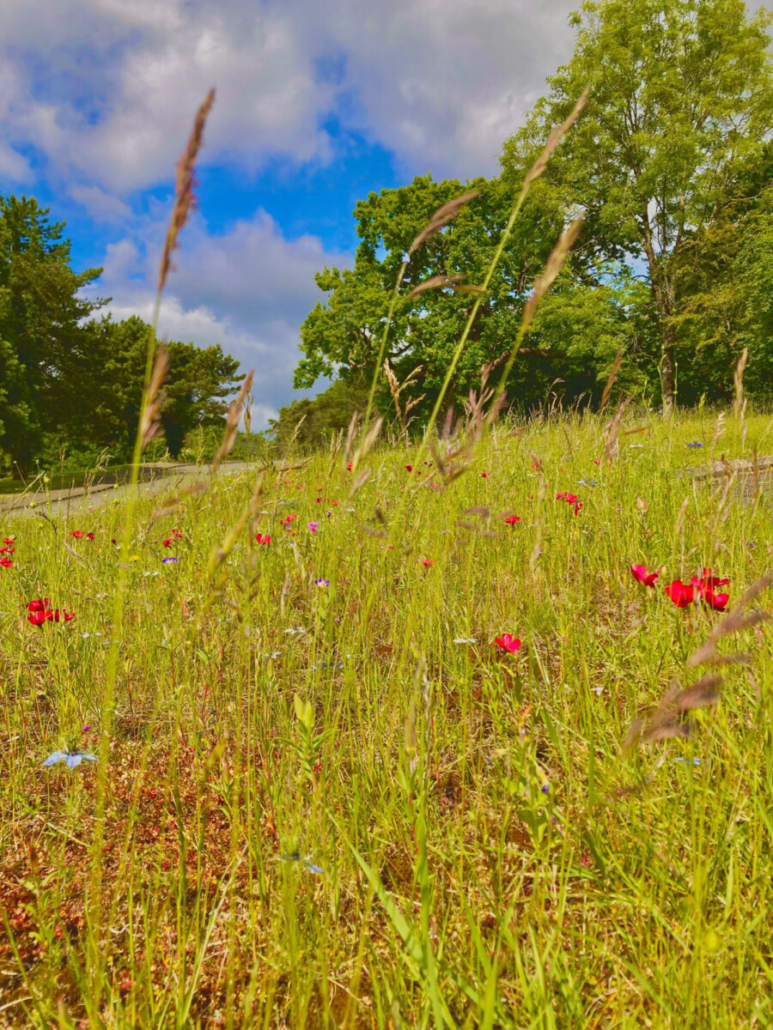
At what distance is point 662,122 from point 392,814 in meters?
20.5

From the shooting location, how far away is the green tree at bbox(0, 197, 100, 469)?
61.9 ft

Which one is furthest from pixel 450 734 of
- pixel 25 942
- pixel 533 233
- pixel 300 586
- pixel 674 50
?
pixel 674 50

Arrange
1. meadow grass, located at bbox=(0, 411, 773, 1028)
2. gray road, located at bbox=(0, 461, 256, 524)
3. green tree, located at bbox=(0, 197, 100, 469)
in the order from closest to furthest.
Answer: meadow grass, located at bbox=(0, 411, 773, 1028) < gray road, located at bbox=(0, 461, 256, 524) < green tree, located at bbox=(0, 197, 100, 469)

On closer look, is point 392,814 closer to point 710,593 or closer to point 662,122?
point 710,593

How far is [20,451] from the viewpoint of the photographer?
19.4 metres

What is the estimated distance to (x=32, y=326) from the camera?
21281 millimetres

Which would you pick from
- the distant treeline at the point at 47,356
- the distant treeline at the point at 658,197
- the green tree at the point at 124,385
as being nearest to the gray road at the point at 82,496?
the green tree at the point at 124,385

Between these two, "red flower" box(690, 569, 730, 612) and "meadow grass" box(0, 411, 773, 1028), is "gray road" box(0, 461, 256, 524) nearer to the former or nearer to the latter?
"meadow grass" box(0, 411, 773, 1028)

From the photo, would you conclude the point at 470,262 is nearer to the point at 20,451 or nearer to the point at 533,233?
the point at 533,233

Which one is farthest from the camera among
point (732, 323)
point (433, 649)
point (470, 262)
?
point (470, 262)

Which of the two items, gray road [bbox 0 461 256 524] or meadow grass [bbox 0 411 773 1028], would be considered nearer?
meadow grass [bbox 0 411 773 1028]

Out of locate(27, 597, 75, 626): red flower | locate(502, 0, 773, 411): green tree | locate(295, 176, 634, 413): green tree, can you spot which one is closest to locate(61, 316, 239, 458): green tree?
locate(295, 176, 634, 413): green tree

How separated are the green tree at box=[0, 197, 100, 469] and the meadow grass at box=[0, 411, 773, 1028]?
20345 millimetres

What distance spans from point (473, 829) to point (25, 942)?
891mm
